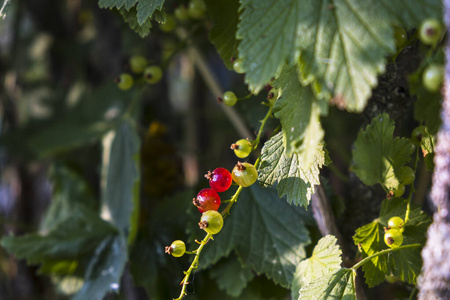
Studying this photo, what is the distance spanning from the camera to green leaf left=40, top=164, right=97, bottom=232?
3.39 feet

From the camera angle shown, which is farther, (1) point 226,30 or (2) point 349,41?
(1) point 226,30

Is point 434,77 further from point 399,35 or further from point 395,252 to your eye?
point 395,252

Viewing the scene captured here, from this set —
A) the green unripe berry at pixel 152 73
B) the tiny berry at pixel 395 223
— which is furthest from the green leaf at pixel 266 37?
the green unripe berry at pixel 152 73

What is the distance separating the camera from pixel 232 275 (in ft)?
2.21

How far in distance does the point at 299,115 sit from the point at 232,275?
0.35 m

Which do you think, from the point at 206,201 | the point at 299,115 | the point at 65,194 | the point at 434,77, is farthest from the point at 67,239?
the point at 434,77

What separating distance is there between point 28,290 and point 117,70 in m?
0.69

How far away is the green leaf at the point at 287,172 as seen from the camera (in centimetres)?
45

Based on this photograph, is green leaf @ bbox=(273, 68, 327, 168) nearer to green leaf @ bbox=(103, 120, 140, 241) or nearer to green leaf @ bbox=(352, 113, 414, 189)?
green leaf @ bbox=(352, 113, 414, 189)

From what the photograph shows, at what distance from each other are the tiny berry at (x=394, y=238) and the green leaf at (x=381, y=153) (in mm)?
60

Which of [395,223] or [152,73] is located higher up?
[152,73]

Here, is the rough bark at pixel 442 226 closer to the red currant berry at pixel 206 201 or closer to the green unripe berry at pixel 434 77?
the green unripe berry at pixel 434 77

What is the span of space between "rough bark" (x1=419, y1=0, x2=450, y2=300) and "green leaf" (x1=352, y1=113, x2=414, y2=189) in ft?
0.44

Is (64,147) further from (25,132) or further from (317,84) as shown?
(317,84)
